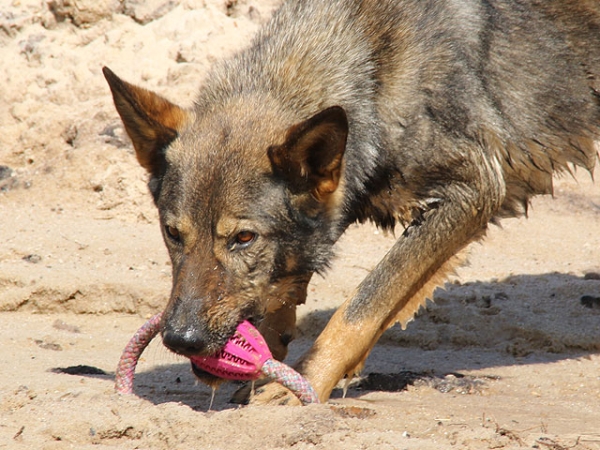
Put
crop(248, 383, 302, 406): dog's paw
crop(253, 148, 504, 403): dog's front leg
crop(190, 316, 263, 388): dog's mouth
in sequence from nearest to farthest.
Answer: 1. crop(190, 316, 263, 388): dog's mouth
2. crop(248, 383, 302, 406): dog's paw
3. crop(253, 148, 504, 403): dog's front leg

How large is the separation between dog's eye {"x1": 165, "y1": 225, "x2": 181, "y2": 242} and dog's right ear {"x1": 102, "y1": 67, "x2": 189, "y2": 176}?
421 mm

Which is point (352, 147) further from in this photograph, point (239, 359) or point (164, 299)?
point (164, 299)

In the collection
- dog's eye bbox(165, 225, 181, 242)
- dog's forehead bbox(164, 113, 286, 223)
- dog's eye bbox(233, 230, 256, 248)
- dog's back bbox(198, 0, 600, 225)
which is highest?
dog's back bbox(198, 0, 600, 225)

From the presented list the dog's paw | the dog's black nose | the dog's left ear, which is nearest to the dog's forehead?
the dog's left ear

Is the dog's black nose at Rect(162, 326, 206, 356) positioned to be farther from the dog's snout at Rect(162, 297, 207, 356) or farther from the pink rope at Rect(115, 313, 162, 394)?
the pink rope at Rect(115, 313, 162, 394)

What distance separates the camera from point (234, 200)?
3.92 meters

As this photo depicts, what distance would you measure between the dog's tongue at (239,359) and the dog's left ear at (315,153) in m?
0.77

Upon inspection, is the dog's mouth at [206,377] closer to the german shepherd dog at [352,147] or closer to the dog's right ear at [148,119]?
the german shepherd dog at [352,147]

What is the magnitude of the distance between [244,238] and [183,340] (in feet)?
1.94

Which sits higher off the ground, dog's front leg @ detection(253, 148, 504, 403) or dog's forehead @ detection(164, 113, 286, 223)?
dog's forehead @ detection(164, 113, 286, 223)

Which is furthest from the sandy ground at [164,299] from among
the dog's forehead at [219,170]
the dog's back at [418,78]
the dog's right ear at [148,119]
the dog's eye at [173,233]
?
the dog's right ear at [148,119]

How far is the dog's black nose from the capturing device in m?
3.63

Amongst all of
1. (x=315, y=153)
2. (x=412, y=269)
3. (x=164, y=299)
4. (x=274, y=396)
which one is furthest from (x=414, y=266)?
(x=164, y=299)

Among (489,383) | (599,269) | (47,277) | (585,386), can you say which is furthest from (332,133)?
(599,269)
